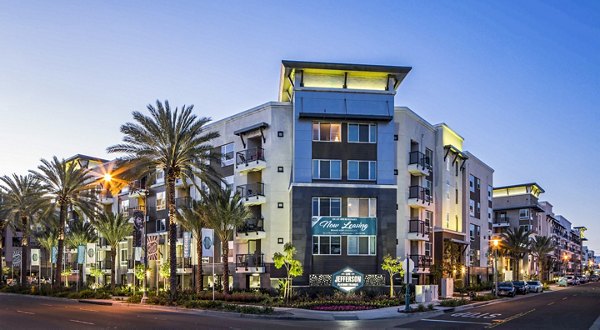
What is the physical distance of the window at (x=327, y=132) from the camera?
52062 millimetres

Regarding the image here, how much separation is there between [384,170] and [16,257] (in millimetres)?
46781

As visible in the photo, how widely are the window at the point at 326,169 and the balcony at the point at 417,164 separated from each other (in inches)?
353

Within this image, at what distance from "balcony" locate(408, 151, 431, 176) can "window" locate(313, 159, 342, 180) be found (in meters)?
8.96

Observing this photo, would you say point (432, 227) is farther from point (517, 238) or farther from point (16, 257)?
point (16, 257)

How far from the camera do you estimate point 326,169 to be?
2035 inches

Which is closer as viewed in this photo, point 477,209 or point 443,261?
point 443,261

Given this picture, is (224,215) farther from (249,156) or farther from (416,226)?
(416,226)

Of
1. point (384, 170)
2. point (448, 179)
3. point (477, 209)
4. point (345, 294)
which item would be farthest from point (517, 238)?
point (345, 294)

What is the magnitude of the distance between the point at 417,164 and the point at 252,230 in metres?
17.3

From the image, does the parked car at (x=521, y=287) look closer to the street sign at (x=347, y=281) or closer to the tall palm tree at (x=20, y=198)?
the street sign at (x=347, y=281)

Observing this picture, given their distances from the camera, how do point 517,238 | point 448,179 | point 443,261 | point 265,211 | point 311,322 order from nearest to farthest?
point 311,322, point 265,211, point 443,261, point 448,179, point 517,238

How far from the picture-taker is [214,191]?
162 ft

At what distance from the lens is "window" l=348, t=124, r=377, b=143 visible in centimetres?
5230

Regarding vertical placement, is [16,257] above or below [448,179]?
below
